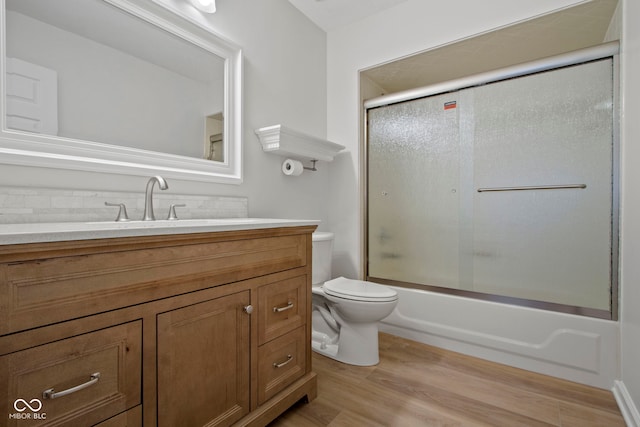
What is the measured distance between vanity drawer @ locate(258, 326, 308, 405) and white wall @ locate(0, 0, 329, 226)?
866mm

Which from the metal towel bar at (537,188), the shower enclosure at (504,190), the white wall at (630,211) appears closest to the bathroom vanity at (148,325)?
the shower enclosure at (504,190)

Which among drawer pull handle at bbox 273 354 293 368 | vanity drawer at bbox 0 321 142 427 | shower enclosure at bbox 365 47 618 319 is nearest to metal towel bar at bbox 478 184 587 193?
shower enclosure at bbox 365 47 618 319

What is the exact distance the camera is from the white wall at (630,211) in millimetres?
1319

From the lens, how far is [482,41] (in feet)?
6.73

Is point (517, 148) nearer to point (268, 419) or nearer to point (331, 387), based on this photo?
point (331, 387)

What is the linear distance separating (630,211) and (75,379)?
2209mm

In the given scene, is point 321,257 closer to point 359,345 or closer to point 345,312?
point 345,312

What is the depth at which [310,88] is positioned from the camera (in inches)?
95.4

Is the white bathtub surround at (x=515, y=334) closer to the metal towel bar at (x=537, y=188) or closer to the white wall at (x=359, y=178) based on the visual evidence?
the white wall at (x=359, y=178)

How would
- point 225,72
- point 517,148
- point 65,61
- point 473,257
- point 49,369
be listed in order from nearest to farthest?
point 49,369 < point 65,61 < point 225,72 < point 517,148 < point 473,257

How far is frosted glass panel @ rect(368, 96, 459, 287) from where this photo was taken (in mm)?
2141

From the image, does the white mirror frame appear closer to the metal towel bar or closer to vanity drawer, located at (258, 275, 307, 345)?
vanity drawer, located at (258, 275, 307, 345)

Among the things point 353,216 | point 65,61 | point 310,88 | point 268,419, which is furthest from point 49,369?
point 310,88

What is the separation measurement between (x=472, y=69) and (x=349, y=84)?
101cm
